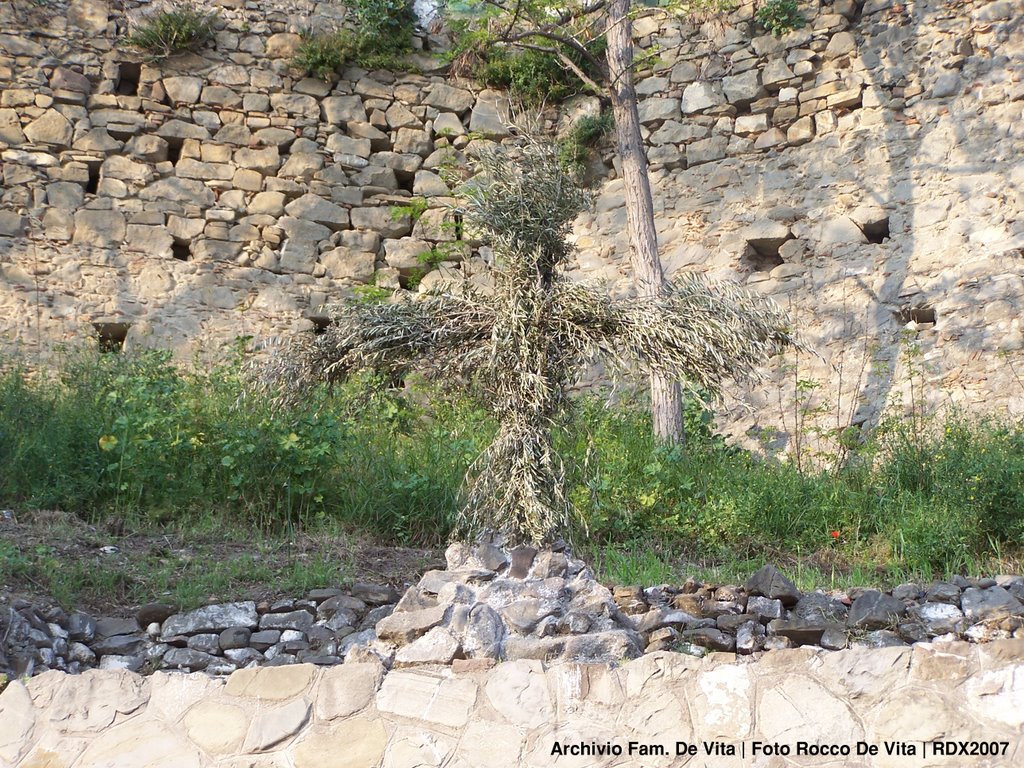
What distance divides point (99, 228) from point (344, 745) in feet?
22.5

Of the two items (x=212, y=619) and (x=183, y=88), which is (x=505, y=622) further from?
(x=183, y=88)

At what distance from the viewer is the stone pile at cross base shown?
4.04 m

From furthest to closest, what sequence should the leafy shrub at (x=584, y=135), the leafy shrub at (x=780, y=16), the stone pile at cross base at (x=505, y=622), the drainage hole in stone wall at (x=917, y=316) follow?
the leafy shrub at (x=584, y=135) → the leafy shrub at (x=780, y=16) → the drainage hole in stone wall at (x=917, y=316) → the stone pile at cross base at (x=505, y=622)

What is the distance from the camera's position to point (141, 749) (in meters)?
3.87

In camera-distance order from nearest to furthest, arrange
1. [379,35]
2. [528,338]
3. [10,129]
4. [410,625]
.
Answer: [410,625] → [528,338] → [10,129] → [379,35]

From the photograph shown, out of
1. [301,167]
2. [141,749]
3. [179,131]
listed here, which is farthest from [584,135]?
[141,749]

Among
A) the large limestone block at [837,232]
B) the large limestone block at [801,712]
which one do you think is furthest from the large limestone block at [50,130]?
the large limestone block at [801,712]

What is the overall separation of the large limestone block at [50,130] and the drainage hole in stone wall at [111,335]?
178 cm

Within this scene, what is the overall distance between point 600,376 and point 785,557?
3.43m

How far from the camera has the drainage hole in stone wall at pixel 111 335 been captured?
29.6 feet

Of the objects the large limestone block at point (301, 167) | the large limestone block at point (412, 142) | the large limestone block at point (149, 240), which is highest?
the large limestone block at point (412, 142)

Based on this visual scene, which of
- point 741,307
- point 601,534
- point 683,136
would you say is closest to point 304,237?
point 683,136

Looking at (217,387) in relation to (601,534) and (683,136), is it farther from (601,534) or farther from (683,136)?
(683,136)

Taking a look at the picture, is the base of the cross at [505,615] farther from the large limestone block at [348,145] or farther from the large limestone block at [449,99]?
the large limestone block at [449,99]
